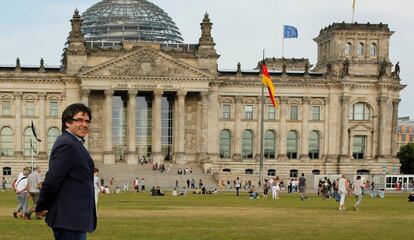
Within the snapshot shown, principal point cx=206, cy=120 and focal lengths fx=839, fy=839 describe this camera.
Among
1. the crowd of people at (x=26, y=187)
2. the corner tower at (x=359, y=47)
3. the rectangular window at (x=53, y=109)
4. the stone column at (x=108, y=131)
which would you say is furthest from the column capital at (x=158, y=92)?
the crowd of people at (x=26, y=187)

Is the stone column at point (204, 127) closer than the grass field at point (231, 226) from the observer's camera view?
No

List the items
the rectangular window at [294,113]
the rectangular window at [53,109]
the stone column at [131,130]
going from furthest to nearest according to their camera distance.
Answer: the rectangular window at [294,113], the rectangular window at [53,109], the stone column at [131,130]

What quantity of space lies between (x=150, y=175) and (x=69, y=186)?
93.8 metres

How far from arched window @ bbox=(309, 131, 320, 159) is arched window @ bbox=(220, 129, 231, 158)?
470 inches

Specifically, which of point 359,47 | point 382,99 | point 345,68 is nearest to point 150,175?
point 345,68

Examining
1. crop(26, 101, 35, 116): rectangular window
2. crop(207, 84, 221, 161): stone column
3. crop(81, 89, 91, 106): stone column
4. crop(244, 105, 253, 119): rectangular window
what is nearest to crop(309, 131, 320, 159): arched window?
crop(244, 105, 253, 119): rectangular window

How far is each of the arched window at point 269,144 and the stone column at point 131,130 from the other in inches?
772

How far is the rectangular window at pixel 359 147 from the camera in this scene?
121938mm

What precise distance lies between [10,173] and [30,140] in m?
5.21

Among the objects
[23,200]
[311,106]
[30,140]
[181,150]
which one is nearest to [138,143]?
[181,150]

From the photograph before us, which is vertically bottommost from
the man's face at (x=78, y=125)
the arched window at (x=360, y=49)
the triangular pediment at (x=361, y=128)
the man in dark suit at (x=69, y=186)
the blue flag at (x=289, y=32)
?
the triangular pediment at (x=361, y=128)


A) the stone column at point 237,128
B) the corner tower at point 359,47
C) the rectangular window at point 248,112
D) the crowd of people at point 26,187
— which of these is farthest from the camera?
the corner tower at point 359,47

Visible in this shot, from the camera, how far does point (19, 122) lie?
115062 mm

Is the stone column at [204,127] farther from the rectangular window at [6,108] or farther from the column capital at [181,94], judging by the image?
the rectangular window at [6,108]
